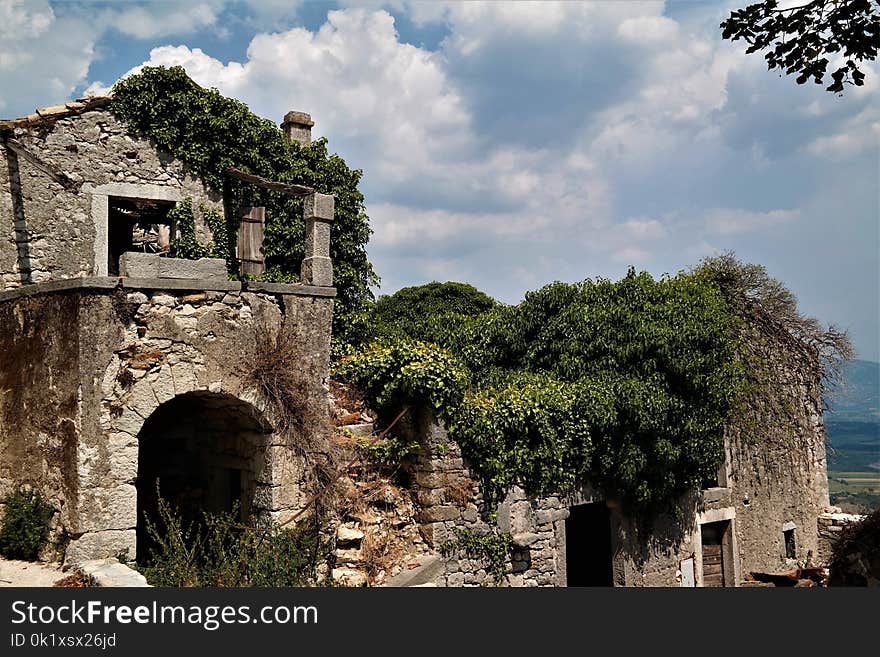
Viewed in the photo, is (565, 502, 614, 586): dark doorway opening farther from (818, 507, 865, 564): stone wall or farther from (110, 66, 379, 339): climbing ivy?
(818, 507, 865, 564): stone wall

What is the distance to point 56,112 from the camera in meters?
11.3

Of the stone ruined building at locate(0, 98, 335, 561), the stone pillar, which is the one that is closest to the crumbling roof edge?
the stone ruined building at locate(0, 98, 335, 561)

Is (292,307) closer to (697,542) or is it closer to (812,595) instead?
(812,595)

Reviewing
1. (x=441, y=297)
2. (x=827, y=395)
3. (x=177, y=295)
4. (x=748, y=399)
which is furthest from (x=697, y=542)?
(x=441, y=297)

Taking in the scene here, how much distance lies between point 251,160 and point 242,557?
21.8ft

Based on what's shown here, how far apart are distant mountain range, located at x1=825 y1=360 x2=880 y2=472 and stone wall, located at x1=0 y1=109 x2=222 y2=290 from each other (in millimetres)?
14654

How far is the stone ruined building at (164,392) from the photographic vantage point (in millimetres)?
8203

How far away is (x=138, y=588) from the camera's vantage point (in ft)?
21.6

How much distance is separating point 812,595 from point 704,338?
711 centimetres

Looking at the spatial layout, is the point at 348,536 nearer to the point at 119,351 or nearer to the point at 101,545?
the point at 101,545

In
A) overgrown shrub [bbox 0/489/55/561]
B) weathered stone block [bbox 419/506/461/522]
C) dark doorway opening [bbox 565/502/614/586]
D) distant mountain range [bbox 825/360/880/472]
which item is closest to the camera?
overgrown shrub [bbox 0/489/55/561]

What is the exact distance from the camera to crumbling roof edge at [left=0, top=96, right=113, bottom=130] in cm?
1110

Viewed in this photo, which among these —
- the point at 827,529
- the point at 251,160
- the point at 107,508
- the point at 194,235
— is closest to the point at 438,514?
the point at 107,508

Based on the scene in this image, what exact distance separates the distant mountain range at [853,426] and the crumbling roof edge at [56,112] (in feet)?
51.1
